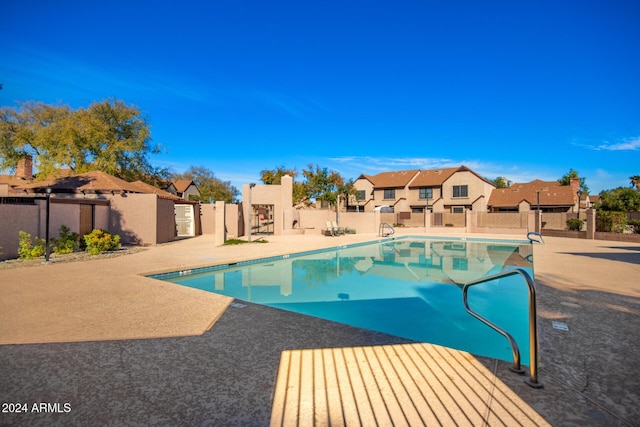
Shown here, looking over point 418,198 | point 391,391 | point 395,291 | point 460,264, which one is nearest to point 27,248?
point 395,291

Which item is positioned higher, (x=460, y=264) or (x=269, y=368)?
(x=269, y=368)

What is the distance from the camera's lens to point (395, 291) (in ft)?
25.5

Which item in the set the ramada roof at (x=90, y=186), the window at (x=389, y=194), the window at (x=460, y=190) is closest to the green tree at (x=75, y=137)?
the ramada roof at (x=90, y=186)

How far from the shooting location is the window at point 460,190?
112ft

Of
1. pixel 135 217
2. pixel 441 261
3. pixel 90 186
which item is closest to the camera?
pixel 441 261

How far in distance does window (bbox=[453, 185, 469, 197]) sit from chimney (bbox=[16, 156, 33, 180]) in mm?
39406

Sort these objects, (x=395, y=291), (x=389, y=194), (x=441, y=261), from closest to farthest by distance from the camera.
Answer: (x=395, y=291) → (x=441, y=261) → (x=389, y=194)

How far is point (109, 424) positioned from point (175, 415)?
0.41m

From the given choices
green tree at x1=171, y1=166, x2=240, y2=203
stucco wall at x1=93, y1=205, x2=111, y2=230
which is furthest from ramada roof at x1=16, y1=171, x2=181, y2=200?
green tree at x1=171, y1=166, x2=240, y2=203

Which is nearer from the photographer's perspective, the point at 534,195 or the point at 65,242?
the point at 65,242

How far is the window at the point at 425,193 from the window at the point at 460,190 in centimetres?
256

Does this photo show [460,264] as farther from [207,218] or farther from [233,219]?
[207,218]

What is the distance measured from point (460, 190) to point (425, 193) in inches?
148

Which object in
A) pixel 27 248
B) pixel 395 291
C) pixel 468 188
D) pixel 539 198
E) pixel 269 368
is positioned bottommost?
pixel 395 291
